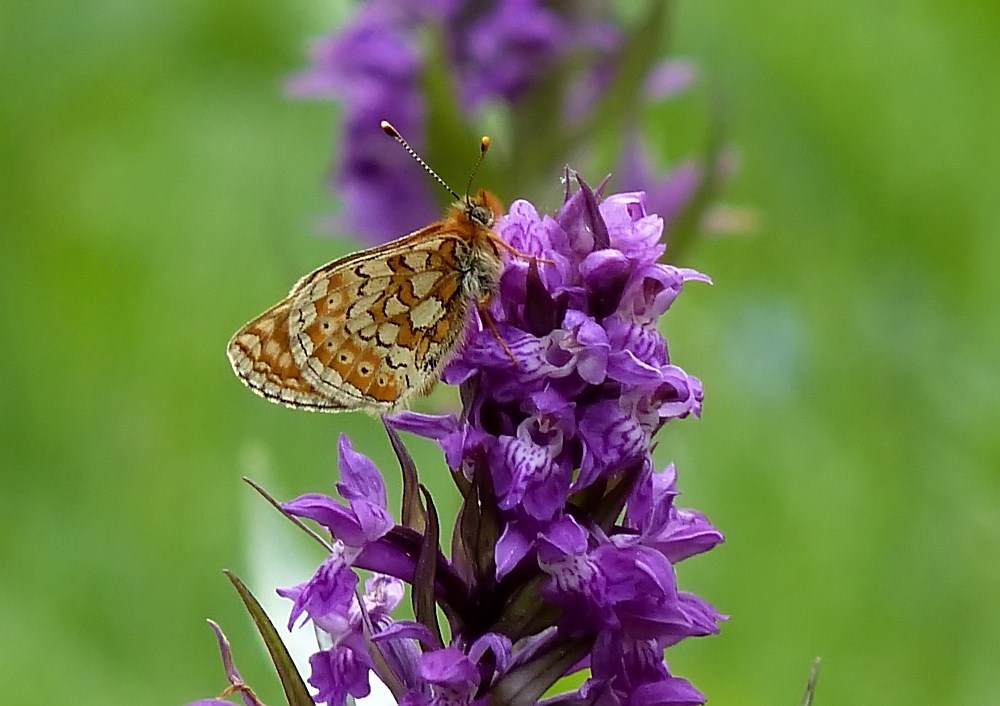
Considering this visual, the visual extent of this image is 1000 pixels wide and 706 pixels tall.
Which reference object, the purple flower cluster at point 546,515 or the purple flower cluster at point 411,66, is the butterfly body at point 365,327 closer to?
the purple flower cluster at point 546,515

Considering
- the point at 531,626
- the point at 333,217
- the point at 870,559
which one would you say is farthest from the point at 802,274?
the point at 531,626

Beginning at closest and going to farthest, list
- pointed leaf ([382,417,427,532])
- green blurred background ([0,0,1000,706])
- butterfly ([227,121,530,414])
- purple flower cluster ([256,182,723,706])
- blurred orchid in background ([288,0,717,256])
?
purple flower cluster ([256,182,723,706])
pointed leaf ([382,417,427,532])
butterfly ([227,121,530,414])
green blurred background ([0,0,1000,706])
blurred orchid in background ([288,0,717,256])

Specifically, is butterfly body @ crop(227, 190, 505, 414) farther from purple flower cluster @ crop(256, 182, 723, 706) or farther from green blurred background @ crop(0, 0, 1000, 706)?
green blurred background @ crop(0, 0, 1000, 706)

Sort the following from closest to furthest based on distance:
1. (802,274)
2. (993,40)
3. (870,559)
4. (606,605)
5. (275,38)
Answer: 1. (606,605)
2. (870,559)
3. (802,274)
4. (993,40)
5. (275,38)

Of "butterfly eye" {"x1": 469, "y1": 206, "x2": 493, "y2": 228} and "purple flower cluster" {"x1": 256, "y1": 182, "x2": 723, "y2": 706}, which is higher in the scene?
"butterfly eye" {"x1": 469, "y1": 206, "x2": 493, "y2": 228}

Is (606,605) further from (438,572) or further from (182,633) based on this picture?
(182,633)

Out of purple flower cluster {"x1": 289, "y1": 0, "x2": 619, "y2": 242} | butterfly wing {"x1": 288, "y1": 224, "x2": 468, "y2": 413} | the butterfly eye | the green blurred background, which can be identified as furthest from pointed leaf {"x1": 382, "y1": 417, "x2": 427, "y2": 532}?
purple flower cluster {"x1": 289, "y1": 0, "x2": 619, "y2": 242}

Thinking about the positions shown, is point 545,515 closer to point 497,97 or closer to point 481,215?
point 481,215
